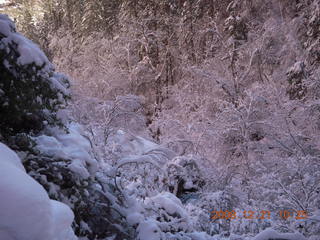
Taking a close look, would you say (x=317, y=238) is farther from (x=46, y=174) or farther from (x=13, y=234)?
(x=13, y=234)

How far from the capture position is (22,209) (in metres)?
1.62

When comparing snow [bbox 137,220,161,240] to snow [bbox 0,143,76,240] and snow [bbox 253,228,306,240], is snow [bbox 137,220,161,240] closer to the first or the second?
snow [bbox 253,228,306,240]

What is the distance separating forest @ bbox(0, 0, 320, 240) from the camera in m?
3.06

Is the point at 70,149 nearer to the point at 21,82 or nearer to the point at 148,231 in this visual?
the point at 21,82

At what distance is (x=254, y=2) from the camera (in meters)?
18.5

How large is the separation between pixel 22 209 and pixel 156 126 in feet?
39.4

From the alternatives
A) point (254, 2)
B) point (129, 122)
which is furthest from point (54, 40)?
point (254, 2)

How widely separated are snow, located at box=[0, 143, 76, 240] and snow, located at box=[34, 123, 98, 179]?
144 centimetres

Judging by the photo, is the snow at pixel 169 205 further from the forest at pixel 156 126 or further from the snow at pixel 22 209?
the snow at pixel 22 209

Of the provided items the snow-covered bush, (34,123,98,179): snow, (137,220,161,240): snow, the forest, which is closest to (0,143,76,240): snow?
the forest

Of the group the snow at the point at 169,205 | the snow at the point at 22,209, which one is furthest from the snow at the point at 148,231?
the snow at the point at 22,209

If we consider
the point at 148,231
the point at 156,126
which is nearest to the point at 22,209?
the point at 148,231

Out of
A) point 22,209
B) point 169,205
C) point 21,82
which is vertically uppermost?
point 21,82

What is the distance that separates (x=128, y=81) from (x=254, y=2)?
9.15m
